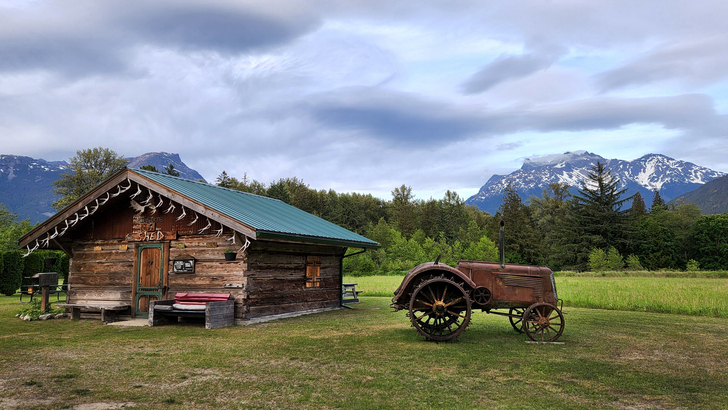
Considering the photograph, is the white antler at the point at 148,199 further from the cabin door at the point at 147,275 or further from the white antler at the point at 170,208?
the cabin door at the point at 147,275

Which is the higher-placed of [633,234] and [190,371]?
[633,234]

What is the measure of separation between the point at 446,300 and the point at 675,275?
3499cm

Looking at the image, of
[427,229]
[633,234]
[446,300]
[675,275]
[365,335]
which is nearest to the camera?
[446,300]

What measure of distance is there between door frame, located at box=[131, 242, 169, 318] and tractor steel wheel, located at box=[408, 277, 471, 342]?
8.56 m

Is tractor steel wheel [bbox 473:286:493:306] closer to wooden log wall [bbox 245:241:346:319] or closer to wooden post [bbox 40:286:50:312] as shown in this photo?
wooden log wall [bbox 245:241:346:319]

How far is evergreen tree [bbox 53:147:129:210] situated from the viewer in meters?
54.7

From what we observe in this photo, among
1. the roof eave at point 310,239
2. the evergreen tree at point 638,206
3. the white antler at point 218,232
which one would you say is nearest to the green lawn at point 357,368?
the roof eave at point 310,239

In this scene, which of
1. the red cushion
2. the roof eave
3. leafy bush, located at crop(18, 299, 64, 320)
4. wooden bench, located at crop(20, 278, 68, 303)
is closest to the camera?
the roof eave

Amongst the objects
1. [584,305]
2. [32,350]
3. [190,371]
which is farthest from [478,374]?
[584,305]

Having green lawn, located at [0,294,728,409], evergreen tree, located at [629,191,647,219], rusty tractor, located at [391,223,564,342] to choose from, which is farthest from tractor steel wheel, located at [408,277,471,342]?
evergreen tree, located at [629,191,647,219]

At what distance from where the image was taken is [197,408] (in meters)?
5.46

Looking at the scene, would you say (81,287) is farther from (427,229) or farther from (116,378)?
(427,229)

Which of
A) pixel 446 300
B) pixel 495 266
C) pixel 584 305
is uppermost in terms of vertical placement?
pixel 495 266

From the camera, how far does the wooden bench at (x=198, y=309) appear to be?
488 inches
